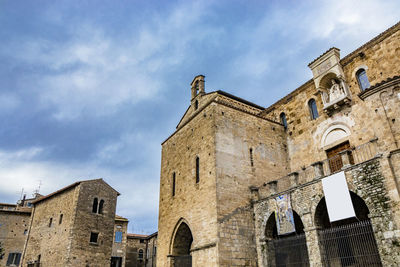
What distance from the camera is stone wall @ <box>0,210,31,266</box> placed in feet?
102

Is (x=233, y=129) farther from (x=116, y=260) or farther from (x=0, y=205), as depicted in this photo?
(x=0, y=205)

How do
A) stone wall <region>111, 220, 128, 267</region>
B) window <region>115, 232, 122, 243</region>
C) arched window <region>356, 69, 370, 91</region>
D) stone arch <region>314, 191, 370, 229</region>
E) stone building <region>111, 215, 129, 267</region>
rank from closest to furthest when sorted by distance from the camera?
stone arch <region>314, 191, 370, 229</region>
arched window <region>356, 69, 370, 91</region>
stone building <region>111, 215, 129, 267</region>
stone wall <region>111, 220, 128, 267</region>
window <region>115, 232, 122, 243</region>

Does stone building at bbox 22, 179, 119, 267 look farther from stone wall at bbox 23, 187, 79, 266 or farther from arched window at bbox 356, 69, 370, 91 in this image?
arched window at bbox 356, 69, 370, 91

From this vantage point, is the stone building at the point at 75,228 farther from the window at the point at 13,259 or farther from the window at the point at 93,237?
the window at the point at 13,259

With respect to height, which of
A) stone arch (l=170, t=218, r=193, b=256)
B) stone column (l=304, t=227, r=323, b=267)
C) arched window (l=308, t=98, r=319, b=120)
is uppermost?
arched window (l=308, t=98, r=319, b=120)

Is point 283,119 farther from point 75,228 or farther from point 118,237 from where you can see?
point 118,237

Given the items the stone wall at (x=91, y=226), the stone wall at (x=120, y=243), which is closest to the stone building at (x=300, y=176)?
the stone wall at (x=91, y=226)

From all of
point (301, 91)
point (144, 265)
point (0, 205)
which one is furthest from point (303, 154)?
point (0, 205)

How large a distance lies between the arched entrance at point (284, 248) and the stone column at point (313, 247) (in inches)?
16.4

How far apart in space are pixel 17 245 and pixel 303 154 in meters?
30.1

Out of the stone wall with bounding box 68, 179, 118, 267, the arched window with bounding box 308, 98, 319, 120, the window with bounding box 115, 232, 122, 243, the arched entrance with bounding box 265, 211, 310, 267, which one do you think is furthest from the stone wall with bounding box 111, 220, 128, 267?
the arched window with bounding box 308, 98, 319, 120

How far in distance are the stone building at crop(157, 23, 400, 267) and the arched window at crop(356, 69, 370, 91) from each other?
52 millimetres

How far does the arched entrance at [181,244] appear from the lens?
49.8 feet

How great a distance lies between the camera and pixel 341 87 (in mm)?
14523
